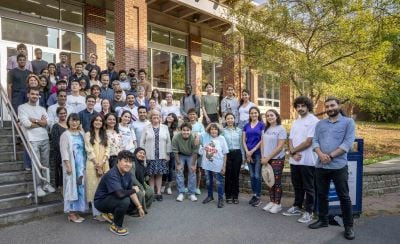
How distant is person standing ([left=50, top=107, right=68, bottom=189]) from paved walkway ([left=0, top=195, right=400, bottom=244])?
73 cm

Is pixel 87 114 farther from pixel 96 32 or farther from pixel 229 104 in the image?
pixel 96 32

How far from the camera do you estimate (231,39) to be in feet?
41.4

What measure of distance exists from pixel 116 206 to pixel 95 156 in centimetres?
107

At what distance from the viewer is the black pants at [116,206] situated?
5.31 m

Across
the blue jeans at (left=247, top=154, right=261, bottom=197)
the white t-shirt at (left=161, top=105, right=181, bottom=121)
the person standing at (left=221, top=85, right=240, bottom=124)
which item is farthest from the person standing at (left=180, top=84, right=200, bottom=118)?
the blue jeans at (left=247, top=154, right=261, bottom=197)

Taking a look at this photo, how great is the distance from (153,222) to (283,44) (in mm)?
7281

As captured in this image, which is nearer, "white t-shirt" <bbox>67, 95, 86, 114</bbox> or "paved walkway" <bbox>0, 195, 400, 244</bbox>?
"paved walkway" <bbox>0, 195, 400, 244</bbox>

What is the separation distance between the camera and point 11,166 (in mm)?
6773

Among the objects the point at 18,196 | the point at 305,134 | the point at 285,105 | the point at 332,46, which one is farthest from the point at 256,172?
the point at 285,105

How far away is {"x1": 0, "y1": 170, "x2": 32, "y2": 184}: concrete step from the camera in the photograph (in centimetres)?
641

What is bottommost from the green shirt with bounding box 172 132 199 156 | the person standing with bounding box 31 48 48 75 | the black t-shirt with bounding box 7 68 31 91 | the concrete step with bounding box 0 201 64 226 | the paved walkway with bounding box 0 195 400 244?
the paved walkway with bounding box 0 195 400 244

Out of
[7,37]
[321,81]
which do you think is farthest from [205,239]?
[7,37]

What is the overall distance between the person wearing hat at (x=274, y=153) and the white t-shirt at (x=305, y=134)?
39cm

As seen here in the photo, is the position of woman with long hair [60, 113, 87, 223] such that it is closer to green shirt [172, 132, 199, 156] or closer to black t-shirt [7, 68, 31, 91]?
green shirt [172, 132, 199, 156]
